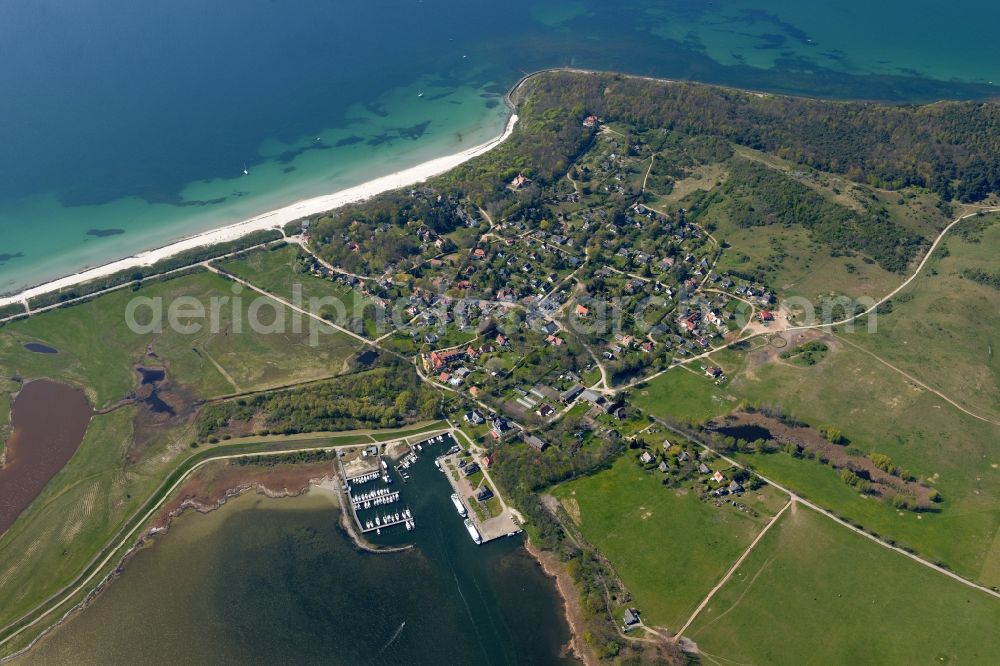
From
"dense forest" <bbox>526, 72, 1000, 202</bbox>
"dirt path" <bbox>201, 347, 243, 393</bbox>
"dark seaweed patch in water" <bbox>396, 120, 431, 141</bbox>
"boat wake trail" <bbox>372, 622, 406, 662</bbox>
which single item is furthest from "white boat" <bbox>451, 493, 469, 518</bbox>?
"dense forest" <bbox>526, 72, 1000, 202</bbox>

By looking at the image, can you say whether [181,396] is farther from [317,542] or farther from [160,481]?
[317,542]

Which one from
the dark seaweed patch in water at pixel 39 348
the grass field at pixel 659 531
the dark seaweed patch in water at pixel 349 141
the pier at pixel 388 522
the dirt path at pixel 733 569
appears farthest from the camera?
the dark seaweed patch in water at pixel 349 141

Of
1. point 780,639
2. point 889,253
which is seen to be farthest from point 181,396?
point 889,253

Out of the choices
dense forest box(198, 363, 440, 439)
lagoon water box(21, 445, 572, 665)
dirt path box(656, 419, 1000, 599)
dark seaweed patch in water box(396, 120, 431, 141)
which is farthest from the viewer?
dark seaweed patch in water box(396, 120, 431, 141)

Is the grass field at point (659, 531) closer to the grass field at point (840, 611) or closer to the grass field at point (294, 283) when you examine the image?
the grass field at point (840, 611)

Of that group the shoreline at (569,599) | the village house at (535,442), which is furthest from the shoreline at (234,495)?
the village house at (535,442)

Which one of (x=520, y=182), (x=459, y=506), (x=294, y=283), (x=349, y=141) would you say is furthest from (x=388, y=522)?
(x=349, y=141)

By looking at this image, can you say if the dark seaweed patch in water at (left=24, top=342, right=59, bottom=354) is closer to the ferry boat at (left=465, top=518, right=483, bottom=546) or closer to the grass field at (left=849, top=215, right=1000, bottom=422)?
the ferry boat at (left=465, top=518, right=483, bottom=546)
